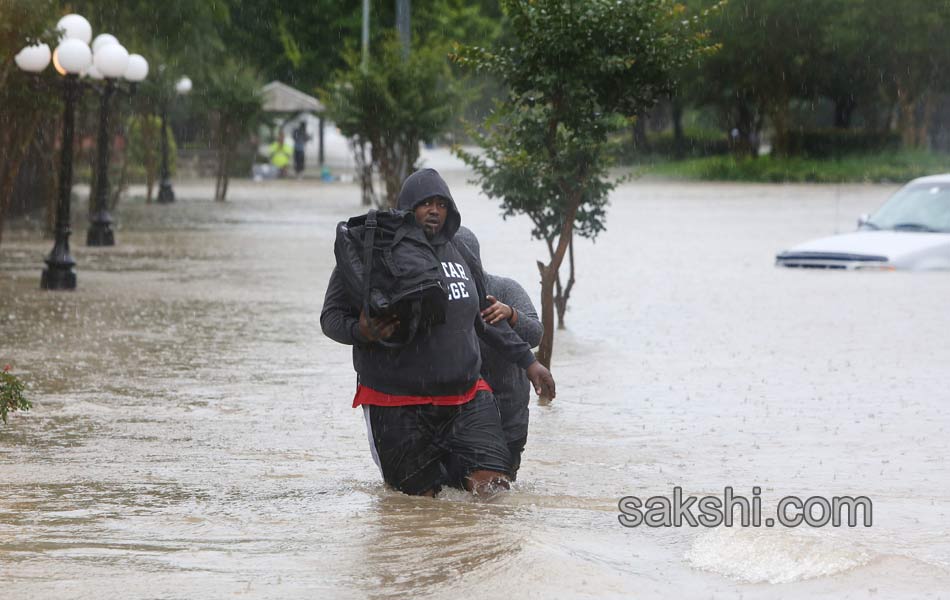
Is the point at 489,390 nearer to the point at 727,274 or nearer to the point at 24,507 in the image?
the point at 24,507

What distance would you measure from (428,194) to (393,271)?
0.40m

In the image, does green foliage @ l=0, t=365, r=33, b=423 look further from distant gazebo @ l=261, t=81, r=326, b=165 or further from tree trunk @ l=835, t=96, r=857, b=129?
tree trunk @ l=835, t=96, r=857, b=129

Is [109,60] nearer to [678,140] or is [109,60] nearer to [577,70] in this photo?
[577,70]

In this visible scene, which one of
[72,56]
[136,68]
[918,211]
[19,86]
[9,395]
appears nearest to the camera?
[9,395]

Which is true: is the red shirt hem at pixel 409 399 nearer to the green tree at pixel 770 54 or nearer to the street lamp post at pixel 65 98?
the street lamp post at pixel 65 98

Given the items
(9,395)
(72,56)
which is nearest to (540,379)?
(9,395)

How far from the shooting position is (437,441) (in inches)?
283

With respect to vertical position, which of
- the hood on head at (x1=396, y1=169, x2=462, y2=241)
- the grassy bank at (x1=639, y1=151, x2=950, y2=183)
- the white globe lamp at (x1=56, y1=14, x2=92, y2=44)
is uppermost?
the white globe lamp at (x1=56, y1=14, x2=92, y2=44)

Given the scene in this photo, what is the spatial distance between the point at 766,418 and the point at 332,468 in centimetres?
312

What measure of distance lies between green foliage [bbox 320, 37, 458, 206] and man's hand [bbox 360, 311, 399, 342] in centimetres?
2590

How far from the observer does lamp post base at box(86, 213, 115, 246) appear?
2434cm

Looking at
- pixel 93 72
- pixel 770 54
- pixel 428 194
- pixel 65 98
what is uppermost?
pixel 770 54

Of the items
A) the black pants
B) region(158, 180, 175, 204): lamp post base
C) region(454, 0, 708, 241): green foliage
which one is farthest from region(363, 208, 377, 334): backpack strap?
region(158, 180, 175, 204): lamp post base

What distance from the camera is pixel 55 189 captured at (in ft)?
86.0
